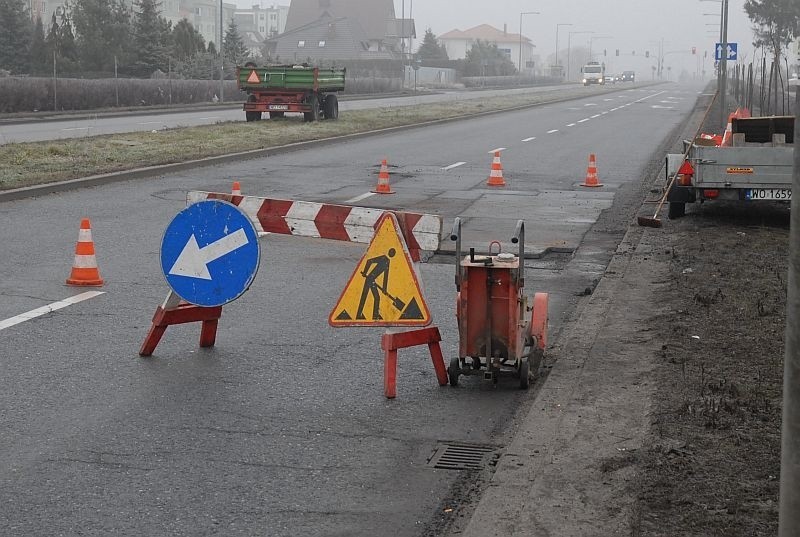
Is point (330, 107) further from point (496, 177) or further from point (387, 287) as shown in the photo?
point (387, 287)

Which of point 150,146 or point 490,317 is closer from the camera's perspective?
point 490,317

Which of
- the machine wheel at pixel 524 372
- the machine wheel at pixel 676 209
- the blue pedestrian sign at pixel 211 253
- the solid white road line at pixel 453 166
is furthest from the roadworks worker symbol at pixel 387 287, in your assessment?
the solid white road line at pixel 453 166

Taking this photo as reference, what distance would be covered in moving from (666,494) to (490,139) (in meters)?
27.9

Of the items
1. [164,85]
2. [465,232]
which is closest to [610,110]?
[164,85]

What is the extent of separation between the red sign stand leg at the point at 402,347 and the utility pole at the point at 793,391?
11.3 ft

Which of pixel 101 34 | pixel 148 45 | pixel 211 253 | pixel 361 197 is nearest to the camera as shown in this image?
pixel 211 253

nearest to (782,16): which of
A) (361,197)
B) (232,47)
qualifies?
(232,47)

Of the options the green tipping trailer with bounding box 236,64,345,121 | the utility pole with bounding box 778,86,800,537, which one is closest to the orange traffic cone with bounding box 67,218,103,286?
the utility pole with bounding box 778,86,800,537

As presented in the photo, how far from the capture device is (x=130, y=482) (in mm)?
5305

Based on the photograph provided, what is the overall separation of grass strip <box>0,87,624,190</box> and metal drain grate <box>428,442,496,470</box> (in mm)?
12129

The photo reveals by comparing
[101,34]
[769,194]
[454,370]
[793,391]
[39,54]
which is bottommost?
[454,370]

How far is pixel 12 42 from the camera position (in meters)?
62.8

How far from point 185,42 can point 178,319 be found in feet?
223

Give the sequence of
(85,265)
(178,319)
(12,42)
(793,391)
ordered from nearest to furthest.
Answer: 1. (793,391)
2. (178,319)
3. (85,265)
4. (12,42)
